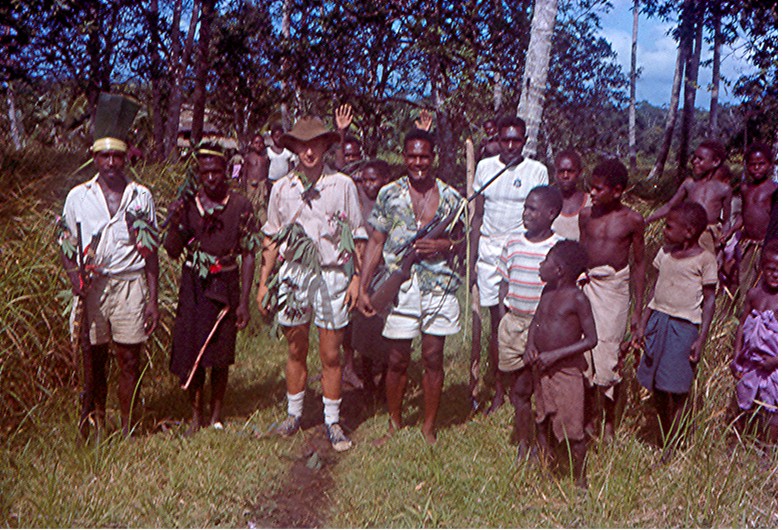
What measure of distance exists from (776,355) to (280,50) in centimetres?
1230

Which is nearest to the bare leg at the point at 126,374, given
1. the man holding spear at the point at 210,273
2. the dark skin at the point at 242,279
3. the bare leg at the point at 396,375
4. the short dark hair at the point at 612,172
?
the man holding spear at the point at 210,273

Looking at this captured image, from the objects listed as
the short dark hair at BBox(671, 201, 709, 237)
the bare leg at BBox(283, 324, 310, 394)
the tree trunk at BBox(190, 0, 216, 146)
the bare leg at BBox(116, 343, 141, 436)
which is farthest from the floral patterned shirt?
the tree trunk at BBox(190, 0, 216, 146)

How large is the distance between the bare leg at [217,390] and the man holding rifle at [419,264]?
1165mm

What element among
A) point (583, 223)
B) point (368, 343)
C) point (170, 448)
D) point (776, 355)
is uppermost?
point (583, 223)

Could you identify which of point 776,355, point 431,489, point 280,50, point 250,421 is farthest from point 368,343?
point 280,50

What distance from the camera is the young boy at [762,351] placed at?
4105 millimetres

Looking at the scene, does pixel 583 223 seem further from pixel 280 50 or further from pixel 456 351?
pixel 280 50

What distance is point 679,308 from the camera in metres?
4.34

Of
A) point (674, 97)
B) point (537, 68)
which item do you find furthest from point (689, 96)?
point (537, 68)

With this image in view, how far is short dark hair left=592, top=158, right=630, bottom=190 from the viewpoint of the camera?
4.46m

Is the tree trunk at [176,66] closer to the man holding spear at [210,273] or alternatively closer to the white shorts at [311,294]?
the man holding spear at [210,273]

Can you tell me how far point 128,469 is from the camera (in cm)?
426

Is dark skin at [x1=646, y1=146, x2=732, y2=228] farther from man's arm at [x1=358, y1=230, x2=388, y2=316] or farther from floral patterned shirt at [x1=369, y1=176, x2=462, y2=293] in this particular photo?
man's arm at [x1=358, y1=230, x2=388, y2=316]

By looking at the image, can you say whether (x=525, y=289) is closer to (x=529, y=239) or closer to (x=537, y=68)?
(x=529, y=239)
